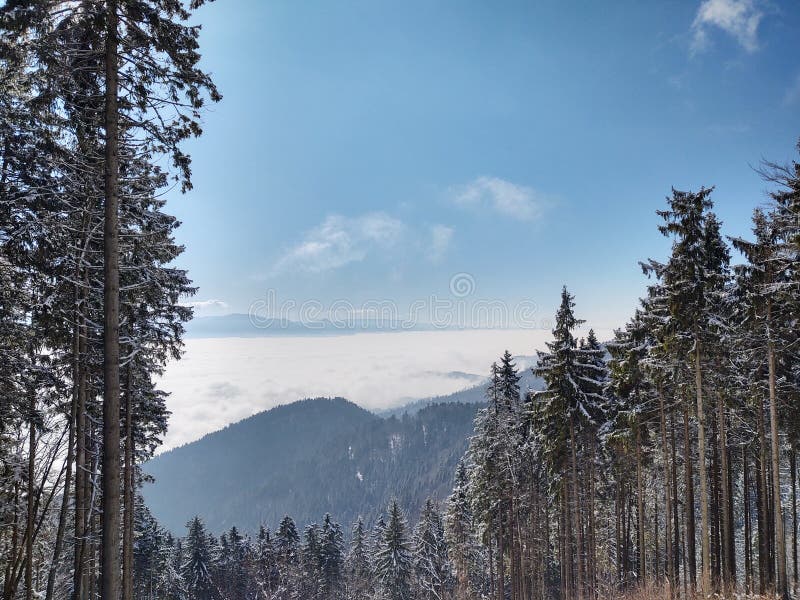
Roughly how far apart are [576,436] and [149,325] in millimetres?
20899

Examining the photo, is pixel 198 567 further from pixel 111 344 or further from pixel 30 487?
pixel 111 344

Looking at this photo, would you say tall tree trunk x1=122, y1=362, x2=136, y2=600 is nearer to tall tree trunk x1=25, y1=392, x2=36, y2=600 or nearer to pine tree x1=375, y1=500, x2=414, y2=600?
tall tree trunk x1=25, y1=392, x2=36, y2=600

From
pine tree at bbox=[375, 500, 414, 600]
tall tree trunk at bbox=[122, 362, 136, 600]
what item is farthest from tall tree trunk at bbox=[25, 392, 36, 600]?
pine tree at bbox=[375, 500, 414, 600]

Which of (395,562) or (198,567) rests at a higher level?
(395,562)

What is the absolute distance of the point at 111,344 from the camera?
8.26m

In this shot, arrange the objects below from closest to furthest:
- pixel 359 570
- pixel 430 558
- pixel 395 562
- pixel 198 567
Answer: pixel 430 558, pixel 395 562, pixel 198 567, pixel 359 570

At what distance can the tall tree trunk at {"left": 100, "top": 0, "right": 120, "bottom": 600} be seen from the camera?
7820mm

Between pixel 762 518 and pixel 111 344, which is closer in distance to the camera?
pixel 111 344

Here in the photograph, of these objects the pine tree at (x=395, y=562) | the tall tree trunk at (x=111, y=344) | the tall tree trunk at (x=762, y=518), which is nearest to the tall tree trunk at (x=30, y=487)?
the tall tree trunk at (x=111, y=344)

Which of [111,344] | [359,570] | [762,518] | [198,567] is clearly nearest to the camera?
[111,344]

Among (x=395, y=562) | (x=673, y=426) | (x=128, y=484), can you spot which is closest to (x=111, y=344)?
(x=128, y=484)

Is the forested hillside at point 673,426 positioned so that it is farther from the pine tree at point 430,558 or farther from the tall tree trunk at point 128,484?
the tall tree trunk at point 128,484

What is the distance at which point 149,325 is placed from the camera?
14.4 metres

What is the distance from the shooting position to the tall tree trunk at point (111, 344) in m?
7.82
